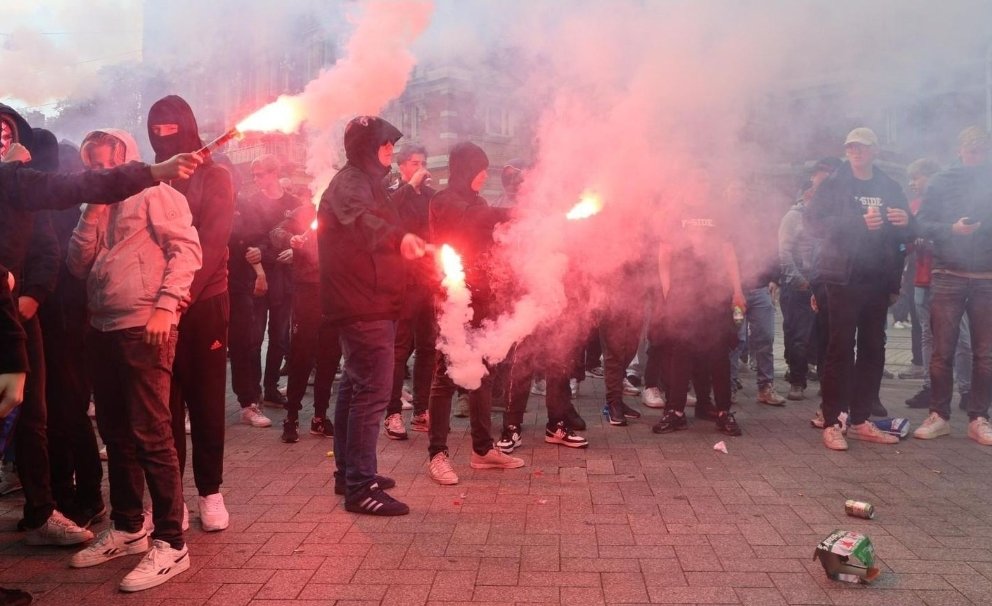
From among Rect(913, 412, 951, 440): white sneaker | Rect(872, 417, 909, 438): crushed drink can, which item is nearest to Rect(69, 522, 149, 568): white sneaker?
Rect(872, 417, 909, 438): crushed drink can

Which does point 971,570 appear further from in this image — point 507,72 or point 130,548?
point 507,72

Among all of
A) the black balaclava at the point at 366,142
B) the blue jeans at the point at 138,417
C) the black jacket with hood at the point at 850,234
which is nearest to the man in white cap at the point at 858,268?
the black jacket with hood at the point at 850,234

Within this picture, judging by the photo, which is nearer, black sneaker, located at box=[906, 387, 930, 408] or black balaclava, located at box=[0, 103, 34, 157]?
black balaclava, located at box=[0, 103, 34, 157]

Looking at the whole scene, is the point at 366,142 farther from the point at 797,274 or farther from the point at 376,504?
the point at 797,274

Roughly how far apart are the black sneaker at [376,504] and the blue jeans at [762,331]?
4590mm

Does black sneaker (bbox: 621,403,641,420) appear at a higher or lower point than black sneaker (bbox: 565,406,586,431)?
lower

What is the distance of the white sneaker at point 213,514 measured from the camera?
4051 mm

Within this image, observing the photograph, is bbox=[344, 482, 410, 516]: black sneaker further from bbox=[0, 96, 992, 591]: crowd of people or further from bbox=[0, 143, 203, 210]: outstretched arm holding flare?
bbox=[0, 143, 203, 210]: outstretched arm holding flare

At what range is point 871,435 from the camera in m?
5.96

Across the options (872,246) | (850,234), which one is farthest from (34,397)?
(872,246)

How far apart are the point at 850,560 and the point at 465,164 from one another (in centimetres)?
316

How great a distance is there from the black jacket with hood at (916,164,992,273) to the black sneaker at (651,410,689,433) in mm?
2423

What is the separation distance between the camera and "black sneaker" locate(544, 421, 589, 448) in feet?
19.3

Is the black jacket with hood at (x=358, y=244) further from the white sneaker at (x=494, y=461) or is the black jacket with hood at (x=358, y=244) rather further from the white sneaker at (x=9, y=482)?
the white sneaker at (x=9, y=482)
